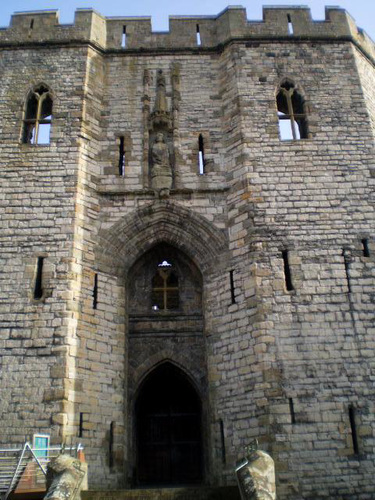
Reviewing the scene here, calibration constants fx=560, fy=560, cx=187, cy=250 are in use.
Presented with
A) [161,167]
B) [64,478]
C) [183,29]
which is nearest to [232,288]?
[161,167]

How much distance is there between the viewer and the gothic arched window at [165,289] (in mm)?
10070

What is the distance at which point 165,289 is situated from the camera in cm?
1012

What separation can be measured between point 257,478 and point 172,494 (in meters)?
1.59

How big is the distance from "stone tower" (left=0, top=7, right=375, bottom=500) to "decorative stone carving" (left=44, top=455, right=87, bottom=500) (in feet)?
4.99

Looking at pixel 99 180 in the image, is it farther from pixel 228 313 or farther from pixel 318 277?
pixel 318 277

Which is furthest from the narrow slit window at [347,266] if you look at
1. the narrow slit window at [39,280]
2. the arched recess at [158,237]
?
the narrow slit window at [39,280]

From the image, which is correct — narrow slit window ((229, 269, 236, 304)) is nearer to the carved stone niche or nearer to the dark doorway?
the dark doorway

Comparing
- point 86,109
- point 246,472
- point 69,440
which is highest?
point 86,109

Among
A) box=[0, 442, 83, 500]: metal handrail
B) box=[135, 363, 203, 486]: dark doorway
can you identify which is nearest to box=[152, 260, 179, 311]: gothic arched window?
box=[135, 363, 203, 486]: dark doorway

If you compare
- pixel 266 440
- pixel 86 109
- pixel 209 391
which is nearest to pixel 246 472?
pixel 266 440

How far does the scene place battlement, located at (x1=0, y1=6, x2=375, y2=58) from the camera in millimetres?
11383

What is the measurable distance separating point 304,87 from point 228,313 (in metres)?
4.77

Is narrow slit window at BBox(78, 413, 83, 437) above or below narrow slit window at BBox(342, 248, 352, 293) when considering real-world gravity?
below

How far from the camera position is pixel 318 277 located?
9016 millimetres
